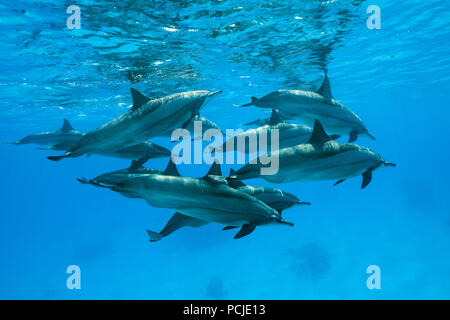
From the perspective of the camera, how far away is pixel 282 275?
87.0 feet

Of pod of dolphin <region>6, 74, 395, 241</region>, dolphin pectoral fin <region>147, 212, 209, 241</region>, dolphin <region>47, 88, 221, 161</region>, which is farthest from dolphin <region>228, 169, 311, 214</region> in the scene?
dolphin <region>47, 88, 221, 161</region>

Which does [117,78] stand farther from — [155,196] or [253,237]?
[253,237]

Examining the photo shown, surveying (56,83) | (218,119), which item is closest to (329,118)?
(56,83)

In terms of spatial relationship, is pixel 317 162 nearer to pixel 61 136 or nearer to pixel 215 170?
pixel 215 170

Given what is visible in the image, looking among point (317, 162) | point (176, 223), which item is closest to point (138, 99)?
point (176, 223)

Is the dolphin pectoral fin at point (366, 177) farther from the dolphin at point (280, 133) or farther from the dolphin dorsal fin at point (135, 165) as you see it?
the dolphin dorsal fin at point (135, 165)

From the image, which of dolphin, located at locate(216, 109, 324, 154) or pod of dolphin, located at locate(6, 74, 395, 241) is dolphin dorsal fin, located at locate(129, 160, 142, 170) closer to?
pod of dolphin, located at locate(6, 74, 395, 241)

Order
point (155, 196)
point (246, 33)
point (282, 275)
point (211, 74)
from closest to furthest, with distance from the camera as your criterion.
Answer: point (155, 196) → point (246, 33) → point (211, 74) → point (282, 275)

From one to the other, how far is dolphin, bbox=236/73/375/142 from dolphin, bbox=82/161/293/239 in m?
2.14

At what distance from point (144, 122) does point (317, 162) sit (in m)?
2.22

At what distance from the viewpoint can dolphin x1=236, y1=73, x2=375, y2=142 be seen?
4.88 meters

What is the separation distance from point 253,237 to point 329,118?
34.9 meters

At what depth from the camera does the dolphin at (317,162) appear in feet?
11.6

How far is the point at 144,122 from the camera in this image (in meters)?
3.64
